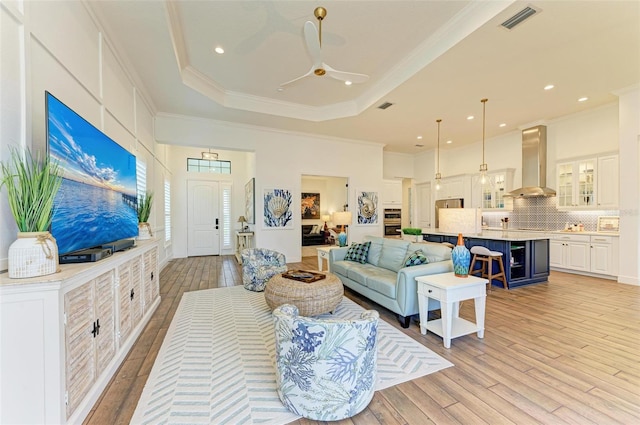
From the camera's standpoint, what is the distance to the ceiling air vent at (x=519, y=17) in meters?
2.72

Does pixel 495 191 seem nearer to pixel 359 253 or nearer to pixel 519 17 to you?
pixel 359 253

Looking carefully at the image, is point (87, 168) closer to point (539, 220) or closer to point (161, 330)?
point (161, 330)

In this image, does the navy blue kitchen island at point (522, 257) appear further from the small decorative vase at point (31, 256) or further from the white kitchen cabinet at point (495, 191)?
the small decorative vase at point (31, 256)

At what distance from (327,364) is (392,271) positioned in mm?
2408

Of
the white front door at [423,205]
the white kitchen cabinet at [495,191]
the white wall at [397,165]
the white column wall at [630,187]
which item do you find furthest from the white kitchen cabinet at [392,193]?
the white column wall at [630,187]

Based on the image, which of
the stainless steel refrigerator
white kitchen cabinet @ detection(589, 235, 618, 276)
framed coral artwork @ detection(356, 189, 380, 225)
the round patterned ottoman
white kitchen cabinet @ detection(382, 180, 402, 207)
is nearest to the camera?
the round patterned ottoman

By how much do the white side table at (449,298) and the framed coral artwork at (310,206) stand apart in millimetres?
8522

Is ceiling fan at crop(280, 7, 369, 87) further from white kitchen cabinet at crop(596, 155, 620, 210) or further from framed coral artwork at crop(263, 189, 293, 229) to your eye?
white kitchen cabinet at crop(596, 155, 620, 210)

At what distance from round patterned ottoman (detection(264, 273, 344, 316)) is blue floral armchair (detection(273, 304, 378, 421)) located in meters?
1.21

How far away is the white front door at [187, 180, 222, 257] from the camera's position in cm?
776

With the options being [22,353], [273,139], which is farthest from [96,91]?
[273,139]

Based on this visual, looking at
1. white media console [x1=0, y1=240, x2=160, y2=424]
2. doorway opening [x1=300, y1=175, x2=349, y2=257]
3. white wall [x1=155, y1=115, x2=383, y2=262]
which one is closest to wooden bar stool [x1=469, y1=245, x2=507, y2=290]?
white wall [x1=155, y1=115, x2=383, y2=262]

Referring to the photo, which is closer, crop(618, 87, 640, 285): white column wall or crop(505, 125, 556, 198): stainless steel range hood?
crop(618, 87, 640, 285): white column wall

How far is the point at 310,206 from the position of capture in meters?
11.3
